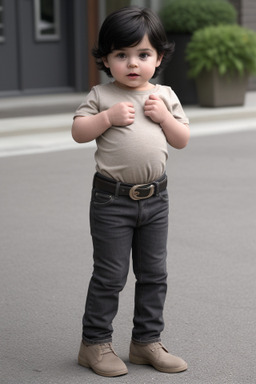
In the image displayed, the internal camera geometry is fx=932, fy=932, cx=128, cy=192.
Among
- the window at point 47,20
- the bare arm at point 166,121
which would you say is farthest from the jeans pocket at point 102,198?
the window at point 47,20

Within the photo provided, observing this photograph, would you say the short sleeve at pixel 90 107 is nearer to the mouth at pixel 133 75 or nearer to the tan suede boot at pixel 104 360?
the mouth at pixel 133 75

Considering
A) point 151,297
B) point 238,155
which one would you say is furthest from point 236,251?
point 238,155

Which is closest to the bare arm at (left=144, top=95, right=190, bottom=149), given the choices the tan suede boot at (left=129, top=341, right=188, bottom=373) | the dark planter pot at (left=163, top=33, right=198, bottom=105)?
the tan suede boot at (left=129, top=341, right=188, bottom=373)

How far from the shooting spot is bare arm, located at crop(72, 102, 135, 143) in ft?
12.3

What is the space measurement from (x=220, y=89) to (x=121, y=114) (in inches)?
445

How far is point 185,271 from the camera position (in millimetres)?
5789

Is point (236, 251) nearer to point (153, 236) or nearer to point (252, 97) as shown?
point (153, 236)

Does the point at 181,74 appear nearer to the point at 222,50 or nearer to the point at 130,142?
the point at 222,50

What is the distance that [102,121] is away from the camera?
12.4 ft

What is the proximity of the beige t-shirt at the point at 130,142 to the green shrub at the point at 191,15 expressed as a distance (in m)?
11.6

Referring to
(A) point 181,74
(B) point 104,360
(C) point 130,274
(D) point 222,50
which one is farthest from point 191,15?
(B) point 104,360

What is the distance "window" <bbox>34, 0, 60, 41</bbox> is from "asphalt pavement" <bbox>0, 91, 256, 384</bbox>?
6794mm

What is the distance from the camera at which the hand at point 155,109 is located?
379cm

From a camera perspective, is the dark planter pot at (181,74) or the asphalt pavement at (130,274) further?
the dark planter pot at (181,74)
